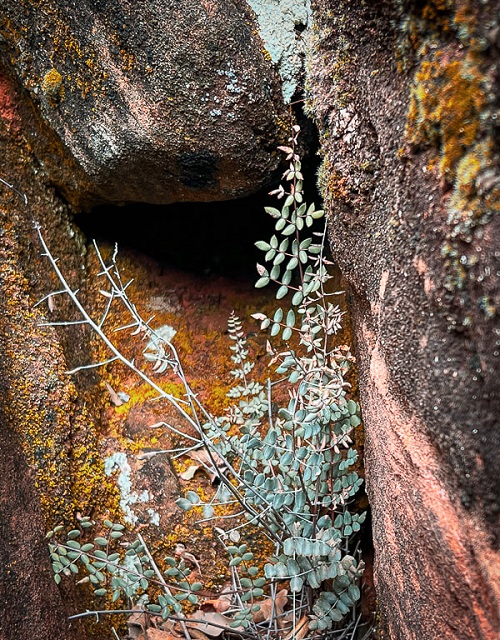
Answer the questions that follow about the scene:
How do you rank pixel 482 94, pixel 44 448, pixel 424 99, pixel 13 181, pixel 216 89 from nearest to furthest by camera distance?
pixel 482 94
pixel 424 99
pixel 216 89
pixel 44 448
pixel 13 181

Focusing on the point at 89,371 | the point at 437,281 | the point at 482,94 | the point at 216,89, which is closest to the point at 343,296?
the point at 216,89

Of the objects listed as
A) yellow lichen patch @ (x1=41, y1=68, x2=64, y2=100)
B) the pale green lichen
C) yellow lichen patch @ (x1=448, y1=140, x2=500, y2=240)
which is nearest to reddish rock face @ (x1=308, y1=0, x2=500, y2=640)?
yellow lichen patch @ (x1=448, y1=140, x2=500, y2=240)

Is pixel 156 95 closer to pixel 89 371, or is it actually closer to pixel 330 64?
pixel 330 64

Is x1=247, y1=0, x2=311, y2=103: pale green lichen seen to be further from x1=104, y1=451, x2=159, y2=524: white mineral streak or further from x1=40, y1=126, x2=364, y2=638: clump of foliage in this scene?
x1=104, y1=451, x2=159, y2=524: white mineral streak

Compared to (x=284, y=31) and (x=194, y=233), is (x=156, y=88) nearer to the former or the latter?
(x=284, y=31)

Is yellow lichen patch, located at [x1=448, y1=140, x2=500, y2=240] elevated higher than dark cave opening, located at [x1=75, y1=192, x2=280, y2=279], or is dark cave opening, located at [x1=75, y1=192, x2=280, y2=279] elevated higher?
dark cave opening, located at [x1=75, y1=192, x2=280, y2=279]

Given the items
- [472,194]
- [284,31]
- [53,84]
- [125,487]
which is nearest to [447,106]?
[472,194]

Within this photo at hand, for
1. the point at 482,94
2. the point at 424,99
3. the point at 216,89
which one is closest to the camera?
the point at 482,94

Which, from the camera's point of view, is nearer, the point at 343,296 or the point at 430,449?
the point at 430,449
